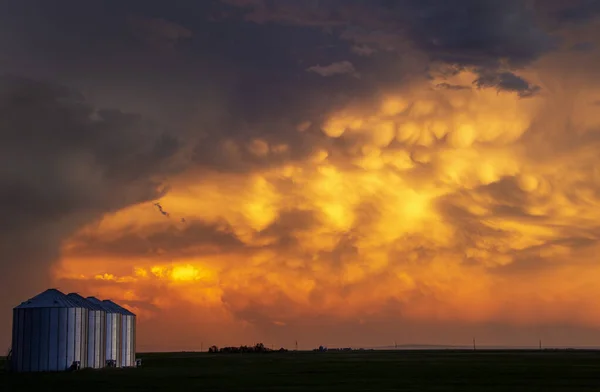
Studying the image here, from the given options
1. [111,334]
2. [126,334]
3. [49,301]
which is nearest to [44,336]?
[49,301]

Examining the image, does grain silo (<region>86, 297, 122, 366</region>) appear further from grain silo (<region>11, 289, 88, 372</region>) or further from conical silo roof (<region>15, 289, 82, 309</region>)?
grain silo (<region>11, 289, 88, 372</region>)

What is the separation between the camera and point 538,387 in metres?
68.2

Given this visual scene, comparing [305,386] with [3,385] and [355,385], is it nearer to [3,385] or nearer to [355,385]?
[355,385]

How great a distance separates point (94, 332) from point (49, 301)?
9.62m

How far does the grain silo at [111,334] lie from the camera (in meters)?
115

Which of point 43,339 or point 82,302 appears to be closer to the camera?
point 43,339

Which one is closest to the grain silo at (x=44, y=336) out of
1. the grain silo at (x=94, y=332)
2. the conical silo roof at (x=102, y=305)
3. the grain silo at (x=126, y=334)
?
the grain silo at (x=94, y=332)

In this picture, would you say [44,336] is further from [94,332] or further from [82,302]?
[82,302]

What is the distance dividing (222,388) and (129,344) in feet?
203

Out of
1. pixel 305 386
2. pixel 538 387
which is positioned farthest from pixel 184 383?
pixel 538 387

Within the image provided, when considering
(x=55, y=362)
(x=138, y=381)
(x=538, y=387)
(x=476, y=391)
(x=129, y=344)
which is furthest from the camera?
(x=129, y=344)

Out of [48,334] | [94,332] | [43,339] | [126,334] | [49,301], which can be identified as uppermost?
[49,301]

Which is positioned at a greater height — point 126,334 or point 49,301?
point 49,301

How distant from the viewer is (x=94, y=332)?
105688mm
